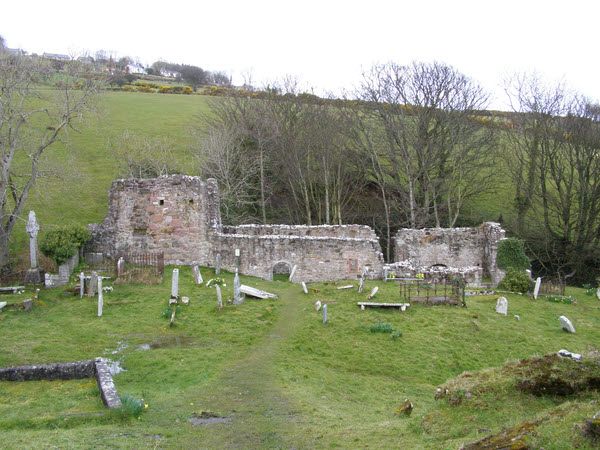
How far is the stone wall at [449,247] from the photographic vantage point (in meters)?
31.7

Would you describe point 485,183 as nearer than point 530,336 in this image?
No

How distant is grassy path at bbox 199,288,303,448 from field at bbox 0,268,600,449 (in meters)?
0.05

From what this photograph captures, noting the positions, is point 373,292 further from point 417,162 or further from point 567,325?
point 417,162

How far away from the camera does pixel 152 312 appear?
20.3m

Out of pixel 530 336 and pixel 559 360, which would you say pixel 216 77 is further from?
pixel 559 360

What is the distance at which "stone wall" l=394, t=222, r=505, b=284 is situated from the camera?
3173 centimetres

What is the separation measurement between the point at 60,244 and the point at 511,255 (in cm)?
2132

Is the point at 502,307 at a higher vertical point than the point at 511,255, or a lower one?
lower

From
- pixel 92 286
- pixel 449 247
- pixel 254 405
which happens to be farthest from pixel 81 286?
pixel 449 247

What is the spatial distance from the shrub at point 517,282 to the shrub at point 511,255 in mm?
3013

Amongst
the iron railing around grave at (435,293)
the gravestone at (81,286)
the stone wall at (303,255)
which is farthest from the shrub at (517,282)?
the gravestone at (81,286)

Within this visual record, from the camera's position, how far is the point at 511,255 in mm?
30078

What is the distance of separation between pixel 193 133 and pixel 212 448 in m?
39.4

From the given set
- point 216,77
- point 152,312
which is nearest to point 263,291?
point 152,312
